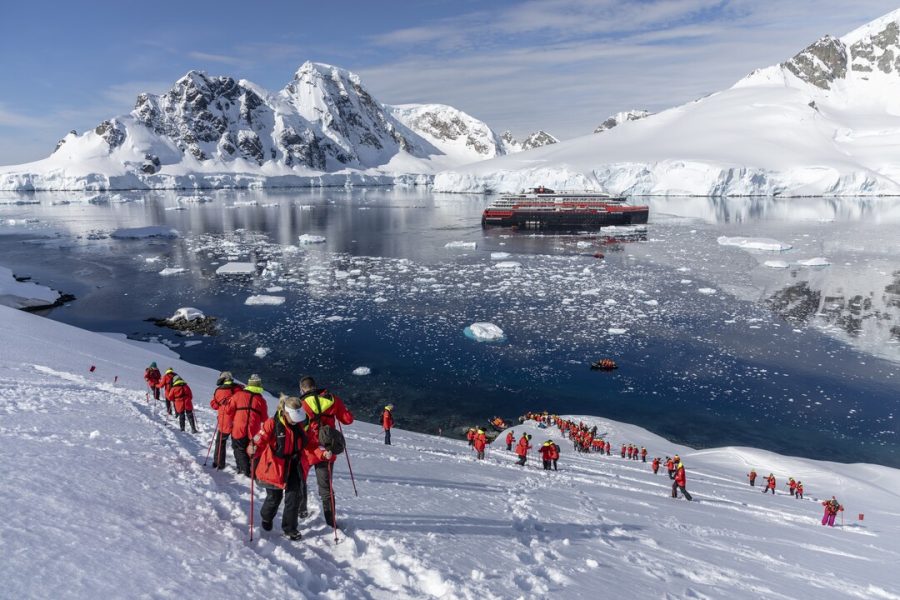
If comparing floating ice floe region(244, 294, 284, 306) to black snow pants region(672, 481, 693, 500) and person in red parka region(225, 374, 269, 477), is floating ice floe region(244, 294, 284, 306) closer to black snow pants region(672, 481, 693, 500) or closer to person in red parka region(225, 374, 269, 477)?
black snow pants region(672, 481, 693, 500)

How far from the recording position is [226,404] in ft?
26.7

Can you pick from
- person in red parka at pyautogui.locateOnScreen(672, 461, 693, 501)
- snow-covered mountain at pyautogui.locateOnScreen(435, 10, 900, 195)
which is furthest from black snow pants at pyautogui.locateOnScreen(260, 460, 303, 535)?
snow-covered mountain at pyautogui.locateOnScreen(435, 10, 900, 195)

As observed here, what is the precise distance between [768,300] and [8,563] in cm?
4667

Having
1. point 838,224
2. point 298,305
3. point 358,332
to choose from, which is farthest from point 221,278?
point 838,224

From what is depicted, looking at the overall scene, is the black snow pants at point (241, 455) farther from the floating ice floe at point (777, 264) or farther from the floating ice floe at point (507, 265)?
the floating ice floe at point (777, 264)

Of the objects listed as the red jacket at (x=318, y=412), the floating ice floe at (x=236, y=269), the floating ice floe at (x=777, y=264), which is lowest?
the floating ice floe at (x=236, y=269)

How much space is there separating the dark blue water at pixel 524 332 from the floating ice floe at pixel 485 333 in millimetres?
716

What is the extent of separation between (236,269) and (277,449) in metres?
48.8

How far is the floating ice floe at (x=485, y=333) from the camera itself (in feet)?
103

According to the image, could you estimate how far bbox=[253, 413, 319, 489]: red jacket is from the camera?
6.05 metres

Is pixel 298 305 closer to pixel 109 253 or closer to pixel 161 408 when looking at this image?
pixel 161 408

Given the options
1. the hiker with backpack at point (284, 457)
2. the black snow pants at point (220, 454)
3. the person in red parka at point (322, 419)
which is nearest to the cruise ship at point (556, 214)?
the black snow pants at point (220, 454)

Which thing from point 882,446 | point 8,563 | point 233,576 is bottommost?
point 882,446

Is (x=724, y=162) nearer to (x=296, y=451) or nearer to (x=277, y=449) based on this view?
(x=296, y=451)
